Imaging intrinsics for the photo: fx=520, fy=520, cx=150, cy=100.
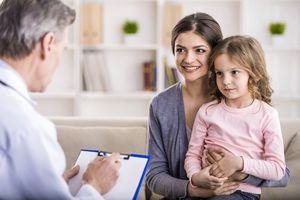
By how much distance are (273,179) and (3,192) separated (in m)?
0.98

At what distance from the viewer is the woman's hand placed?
6.09 feet

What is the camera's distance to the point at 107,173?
1545mm

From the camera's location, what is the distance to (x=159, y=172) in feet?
6.81

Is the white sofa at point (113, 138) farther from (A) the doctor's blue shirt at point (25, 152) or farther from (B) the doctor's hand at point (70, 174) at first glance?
(A) the doctor's blue shirt at point (25, 152)

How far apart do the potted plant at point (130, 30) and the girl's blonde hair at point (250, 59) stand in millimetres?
2436

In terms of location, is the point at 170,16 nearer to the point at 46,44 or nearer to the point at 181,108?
the point at 181,108

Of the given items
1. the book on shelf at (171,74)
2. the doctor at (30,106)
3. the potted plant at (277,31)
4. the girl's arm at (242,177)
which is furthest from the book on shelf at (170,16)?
the doctor at (30,106)

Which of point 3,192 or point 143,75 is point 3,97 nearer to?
point 3,192

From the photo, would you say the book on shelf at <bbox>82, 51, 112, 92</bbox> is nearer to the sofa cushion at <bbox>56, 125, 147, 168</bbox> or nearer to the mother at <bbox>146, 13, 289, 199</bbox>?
the sofa cushion at <bbox>56, 125, 147, 168</bbox>

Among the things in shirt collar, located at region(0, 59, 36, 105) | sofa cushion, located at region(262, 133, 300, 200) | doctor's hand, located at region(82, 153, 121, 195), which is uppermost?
shirt collar, located at region(0, 59, 36, 105)

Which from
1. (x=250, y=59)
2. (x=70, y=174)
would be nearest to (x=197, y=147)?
(x=250, y=59)

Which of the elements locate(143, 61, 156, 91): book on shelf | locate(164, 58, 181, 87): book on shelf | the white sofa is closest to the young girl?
the white sofa

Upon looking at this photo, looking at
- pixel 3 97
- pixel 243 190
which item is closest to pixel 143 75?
pixel 243 190

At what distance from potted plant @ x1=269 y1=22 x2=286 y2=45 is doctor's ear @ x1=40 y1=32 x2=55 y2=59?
3.17 m
